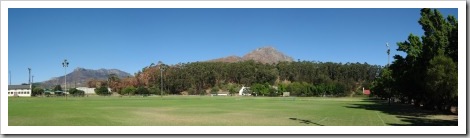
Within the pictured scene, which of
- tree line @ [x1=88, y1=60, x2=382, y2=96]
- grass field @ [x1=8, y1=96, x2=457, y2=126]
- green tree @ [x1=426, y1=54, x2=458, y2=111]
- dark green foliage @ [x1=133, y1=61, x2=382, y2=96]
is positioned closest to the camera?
grass field @ [x1=8, y1=96, x2=457, y2=126]

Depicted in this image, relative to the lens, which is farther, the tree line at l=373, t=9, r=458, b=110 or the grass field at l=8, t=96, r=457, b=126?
the tree line at l=373, t=9, r=458, b=110

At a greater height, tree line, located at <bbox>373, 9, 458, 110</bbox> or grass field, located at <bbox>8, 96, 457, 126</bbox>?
tree line, located at <bbox>373, 9, 458, 110</bbox>

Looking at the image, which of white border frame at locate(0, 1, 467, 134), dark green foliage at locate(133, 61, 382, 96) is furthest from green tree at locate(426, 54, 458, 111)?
dark green foliage at locate(133, 61, 382, 96)

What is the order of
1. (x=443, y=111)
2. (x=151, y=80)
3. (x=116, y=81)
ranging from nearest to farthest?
1. (x=443, y=111)
2. (x=151, y=80)
3. (x=116, y=81)

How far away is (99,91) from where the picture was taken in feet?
282

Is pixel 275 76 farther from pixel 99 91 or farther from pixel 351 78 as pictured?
pixel 99 91

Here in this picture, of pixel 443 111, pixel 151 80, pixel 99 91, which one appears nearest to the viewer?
pixel 443 111

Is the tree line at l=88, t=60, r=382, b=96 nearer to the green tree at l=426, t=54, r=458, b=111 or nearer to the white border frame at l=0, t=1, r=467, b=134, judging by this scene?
the green tree at l=426, t=54, r=458, b=111

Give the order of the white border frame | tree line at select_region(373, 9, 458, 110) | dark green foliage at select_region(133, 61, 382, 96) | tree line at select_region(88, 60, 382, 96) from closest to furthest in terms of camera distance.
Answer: the white border frame
tree line at select_region(373, 9, 458, 110)
tree line at select_region(88, 60, 382, 96)
dark green foliage at select_region(133, 61, 382, 96)
